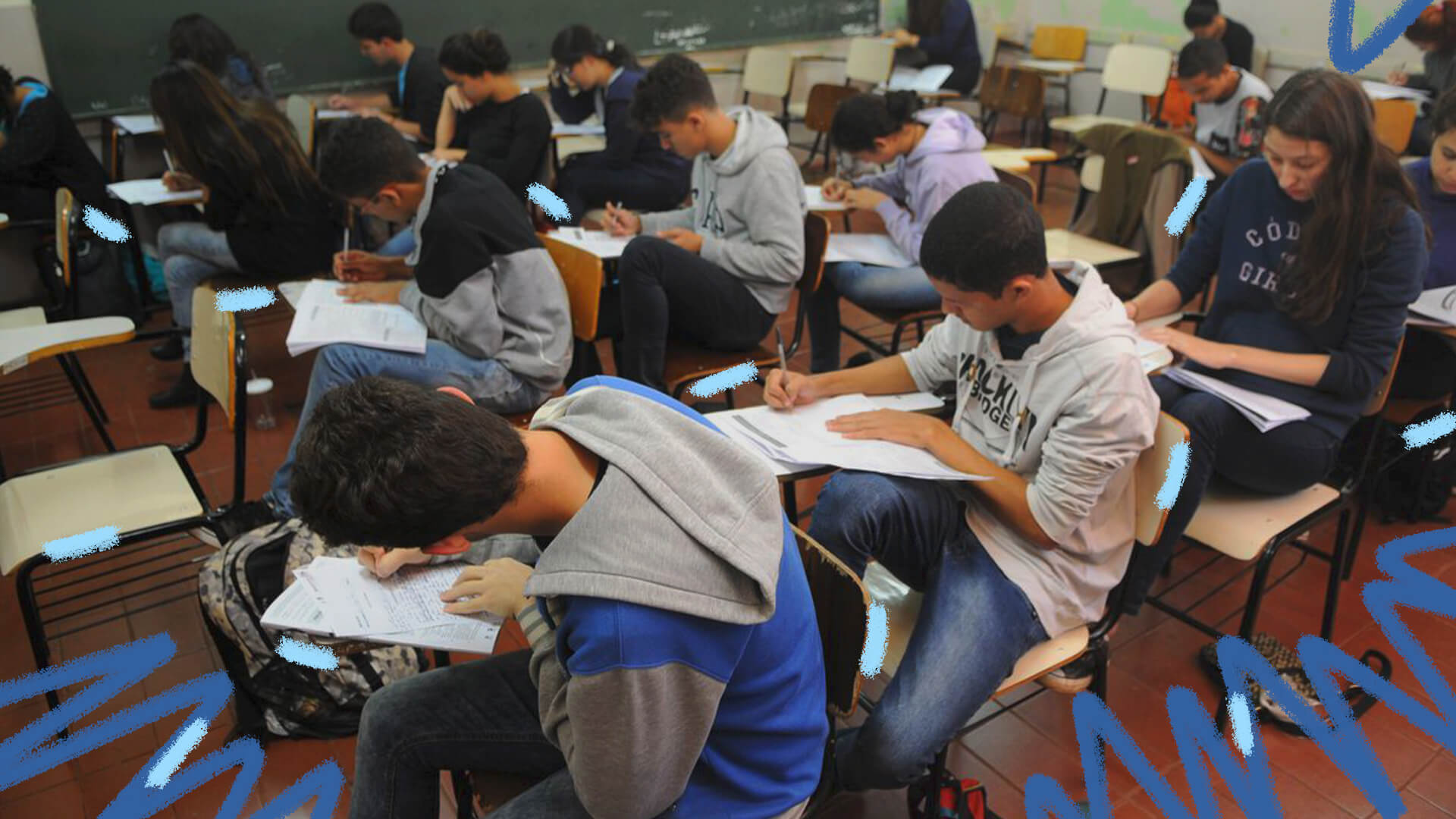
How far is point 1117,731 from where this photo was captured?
2.07m

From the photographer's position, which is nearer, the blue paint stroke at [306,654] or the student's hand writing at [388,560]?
the student's hand writing at [388,560]

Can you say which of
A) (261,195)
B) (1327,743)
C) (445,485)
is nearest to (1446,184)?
(1327,743)

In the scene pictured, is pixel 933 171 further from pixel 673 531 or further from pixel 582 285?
pixel 673 531

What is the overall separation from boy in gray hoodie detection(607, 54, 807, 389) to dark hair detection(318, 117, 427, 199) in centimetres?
62

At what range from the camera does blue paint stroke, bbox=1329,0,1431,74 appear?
503 centimetres

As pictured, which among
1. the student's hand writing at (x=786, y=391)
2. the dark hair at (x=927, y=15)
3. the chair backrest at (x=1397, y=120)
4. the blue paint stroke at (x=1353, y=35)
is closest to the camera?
the student's hand writing at (x=786, y=391)

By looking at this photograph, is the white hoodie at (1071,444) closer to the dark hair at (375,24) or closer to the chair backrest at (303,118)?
the chair backrest at (303,118)

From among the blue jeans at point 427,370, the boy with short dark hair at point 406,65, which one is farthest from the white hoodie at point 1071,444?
the boy with short dark hair at point 406,65

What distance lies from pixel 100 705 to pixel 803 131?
20.1 feet

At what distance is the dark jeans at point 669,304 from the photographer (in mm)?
2658

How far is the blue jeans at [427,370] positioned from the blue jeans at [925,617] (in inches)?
38.0

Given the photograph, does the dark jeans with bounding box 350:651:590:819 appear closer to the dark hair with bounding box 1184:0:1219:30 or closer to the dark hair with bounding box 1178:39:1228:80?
the dark hair with bounding box 1178:39:1228:80

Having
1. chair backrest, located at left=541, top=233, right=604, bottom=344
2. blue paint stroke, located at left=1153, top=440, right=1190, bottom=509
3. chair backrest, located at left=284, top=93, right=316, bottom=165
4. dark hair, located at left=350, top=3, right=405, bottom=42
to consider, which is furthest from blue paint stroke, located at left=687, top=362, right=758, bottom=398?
dark hair, located at left=350, top=3, right=405, bottom=42

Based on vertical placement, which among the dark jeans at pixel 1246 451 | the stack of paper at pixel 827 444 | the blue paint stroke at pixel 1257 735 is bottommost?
the blue paint stroke at pixel 1257 735
